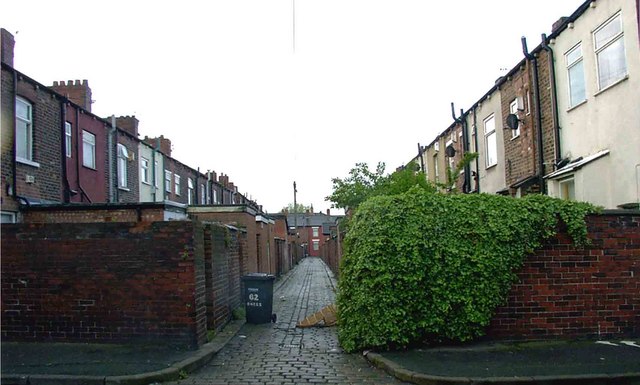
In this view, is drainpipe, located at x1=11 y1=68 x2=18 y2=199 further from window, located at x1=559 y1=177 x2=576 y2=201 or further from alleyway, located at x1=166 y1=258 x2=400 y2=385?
window, located at x1=559 y1=177 x2=576 y2=201

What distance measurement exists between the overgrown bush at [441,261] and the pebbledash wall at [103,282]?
2.52 m

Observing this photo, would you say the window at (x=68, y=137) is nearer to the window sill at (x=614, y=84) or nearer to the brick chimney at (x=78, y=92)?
the brick chimney at (x=78, y=92)

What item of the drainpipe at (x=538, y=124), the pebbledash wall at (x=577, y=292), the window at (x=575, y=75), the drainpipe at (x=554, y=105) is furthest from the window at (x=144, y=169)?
the pebbledash wall at (x=577, y=292)

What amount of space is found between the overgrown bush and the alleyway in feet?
2.05

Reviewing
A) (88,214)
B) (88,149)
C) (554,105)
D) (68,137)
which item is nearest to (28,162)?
(88,214)

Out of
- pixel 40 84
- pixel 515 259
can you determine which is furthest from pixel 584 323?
pixel 40 84

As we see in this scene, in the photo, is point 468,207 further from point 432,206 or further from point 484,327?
point 484,327

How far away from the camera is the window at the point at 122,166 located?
64.9 feet

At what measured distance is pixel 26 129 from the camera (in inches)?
530

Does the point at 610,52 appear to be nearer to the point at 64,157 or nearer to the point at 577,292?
the point at 577,292

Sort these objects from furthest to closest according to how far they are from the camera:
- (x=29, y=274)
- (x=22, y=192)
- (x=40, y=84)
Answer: (x=40, y=84), (x=22, y=192), (x=29, y=274)

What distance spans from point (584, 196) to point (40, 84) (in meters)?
13.2

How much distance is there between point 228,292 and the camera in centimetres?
1088

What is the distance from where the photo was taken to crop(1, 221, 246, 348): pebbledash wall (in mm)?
7945
